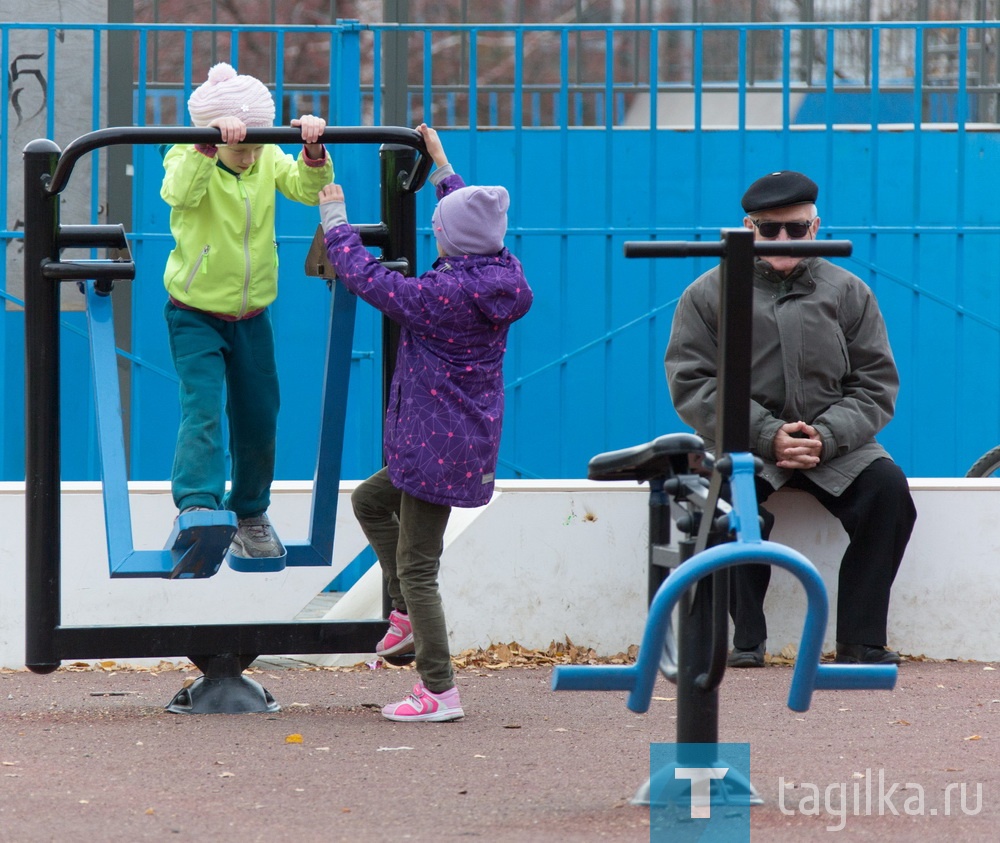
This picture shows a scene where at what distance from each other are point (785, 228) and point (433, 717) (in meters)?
2.08

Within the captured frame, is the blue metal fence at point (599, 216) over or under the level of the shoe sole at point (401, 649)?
over

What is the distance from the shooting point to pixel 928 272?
670cm

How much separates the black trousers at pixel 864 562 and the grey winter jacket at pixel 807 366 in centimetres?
Result: 7

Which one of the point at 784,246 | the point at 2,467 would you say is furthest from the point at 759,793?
the point at 2,467

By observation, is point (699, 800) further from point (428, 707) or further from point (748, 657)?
point (748, 657)

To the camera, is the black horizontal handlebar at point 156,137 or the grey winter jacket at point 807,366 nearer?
the black horizontal handlebar at point 156,137

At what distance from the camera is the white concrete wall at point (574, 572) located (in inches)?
212

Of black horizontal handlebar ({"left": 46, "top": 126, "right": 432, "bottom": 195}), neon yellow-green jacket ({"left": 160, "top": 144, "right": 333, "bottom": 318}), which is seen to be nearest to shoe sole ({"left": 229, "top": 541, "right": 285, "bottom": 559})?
neon yellow-green jacket ({"left": 160, "top": 144, "right": 333, "bottom": 318})

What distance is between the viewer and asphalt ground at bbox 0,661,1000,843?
3254 millimetres

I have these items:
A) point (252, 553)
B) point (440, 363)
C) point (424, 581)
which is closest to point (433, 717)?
point (424, 581)

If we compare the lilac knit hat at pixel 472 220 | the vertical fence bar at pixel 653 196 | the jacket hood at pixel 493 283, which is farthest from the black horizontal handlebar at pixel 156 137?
the vertical fence bar at pixel 653 196

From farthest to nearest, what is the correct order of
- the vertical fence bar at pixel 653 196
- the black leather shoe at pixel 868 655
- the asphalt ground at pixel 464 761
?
the vertical fence bar at pixel 653 196
the black leather shoe at pixel 868 655
the asphalt ground at pixel 464 761

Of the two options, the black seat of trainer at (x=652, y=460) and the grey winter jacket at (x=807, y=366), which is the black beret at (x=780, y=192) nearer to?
the grey winter jacket at (x=807, y=366)

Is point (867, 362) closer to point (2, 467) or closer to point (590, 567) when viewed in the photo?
point (590, 567)
